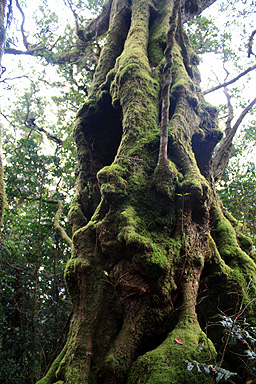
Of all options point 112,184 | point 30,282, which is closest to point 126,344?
point 112,184

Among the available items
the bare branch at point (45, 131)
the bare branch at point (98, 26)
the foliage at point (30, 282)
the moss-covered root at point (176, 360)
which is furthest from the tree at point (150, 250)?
the bare branch at point (45, 131)

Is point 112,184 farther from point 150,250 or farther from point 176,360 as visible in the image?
point 176,360

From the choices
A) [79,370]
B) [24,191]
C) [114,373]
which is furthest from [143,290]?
[24,191]

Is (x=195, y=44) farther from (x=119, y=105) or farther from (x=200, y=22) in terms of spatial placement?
(x=119, y=105)

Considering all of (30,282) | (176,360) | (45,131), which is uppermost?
(45,131)

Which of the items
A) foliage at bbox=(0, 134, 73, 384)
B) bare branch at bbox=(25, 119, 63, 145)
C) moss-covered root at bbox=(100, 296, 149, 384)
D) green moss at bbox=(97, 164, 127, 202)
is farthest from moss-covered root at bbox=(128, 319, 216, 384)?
bare branch at bbox=(25, 119, 63, 145)

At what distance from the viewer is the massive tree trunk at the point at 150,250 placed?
248cm

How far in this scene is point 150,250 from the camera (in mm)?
2752

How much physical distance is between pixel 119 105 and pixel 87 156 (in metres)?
1.17

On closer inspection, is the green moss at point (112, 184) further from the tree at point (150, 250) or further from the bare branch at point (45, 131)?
the bare branch at point (45, 131)

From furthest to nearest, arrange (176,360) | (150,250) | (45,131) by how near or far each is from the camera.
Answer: (45,131) < (150,250) < (176,360)

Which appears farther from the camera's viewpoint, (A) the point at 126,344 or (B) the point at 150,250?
(B) the point at 150,250

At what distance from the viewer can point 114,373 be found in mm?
2357

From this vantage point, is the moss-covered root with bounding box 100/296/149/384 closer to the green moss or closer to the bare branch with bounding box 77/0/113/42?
the green moss
